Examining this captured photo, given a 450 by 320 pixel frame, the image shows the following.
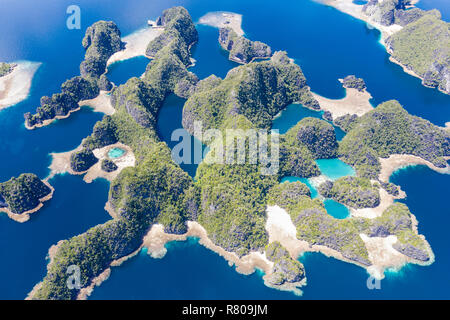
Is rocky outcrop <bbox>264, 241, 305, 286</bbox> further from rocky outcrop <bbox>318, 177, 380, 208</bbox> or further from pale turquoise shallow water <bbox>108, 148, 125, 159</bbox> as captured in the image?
pale turquoise shallow water <bbox>108, 148, 125, 159</bbox>

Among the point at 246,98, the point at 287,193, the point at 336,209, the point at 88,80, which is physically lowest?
the point at 336,209

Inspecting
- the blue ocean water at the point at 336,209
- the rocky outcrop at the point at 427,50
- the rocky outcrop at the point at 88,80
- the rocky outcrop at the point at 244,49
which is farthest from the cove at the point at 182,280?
the rocky outcrop at the point at 427,50

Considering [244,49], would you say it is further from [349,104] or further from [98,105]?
[98,105]

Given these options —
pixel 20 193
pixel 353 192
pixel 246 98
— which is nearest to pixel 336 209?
pixel 353 192

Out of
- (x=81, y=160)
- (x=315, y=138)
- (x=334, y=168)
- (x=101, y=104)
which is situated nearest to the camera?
(x=81, y=160)

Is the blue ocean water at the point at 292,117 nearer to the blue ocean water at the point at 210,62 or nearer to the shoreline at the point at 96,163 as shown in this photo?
the blue ocean water at the point at 210,62

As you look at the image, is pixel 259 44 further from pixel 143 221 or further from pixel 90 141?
pixel 143 221
